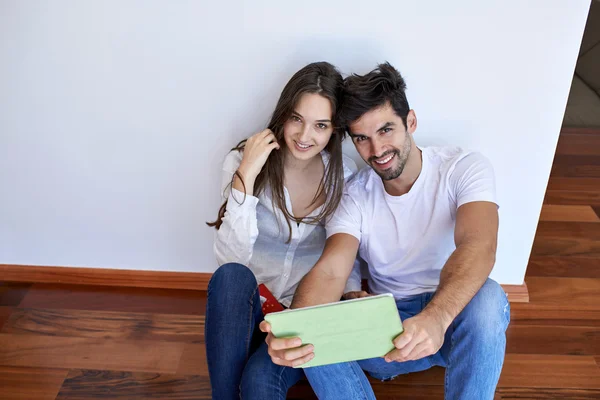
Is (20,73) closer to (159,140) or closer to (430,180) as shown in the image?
(159,140)

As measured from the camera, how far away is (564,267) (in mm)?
2061

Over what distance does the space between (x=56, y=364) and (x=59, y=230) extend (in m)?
0.47

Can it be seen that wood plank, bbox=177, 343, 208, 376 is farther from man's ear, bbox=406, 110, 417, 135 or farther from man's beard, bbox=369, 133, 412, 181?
man's ear, bbox=406, 110, 417, 135

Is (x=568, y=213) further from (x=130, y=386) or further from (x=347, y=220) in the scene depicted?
(x=130, y=386)

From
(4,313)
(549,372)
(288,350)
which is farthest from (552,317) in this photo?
(4,313)

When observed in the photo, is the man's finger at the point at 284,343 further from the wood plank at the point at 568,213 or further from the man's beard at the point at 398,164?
the wood plank at the point at 568,213

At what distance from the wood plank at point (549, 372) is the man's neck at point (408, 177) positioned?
0.64 m

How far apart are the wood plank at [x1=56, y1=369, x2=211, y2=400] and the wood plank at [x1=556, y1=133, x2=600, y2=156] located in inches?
79.1

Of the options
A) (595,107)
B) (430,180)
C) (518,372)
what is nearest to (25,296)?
(430,180)

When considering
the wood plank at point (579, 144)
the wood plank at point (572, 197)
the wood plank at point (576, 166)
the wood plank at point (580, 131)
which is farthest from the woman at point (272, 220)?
the wood plank at point (580, 131)

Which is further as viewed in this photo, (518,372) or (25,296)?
(25,296)

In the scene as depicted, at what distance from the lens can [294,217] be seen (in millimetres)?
1648

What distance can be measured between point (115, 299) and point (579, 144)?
224cm

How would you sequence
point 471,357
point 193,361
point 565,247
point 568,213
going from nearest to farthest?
point 471,357 → point 193,361 → point 565,247 → point 568,213
